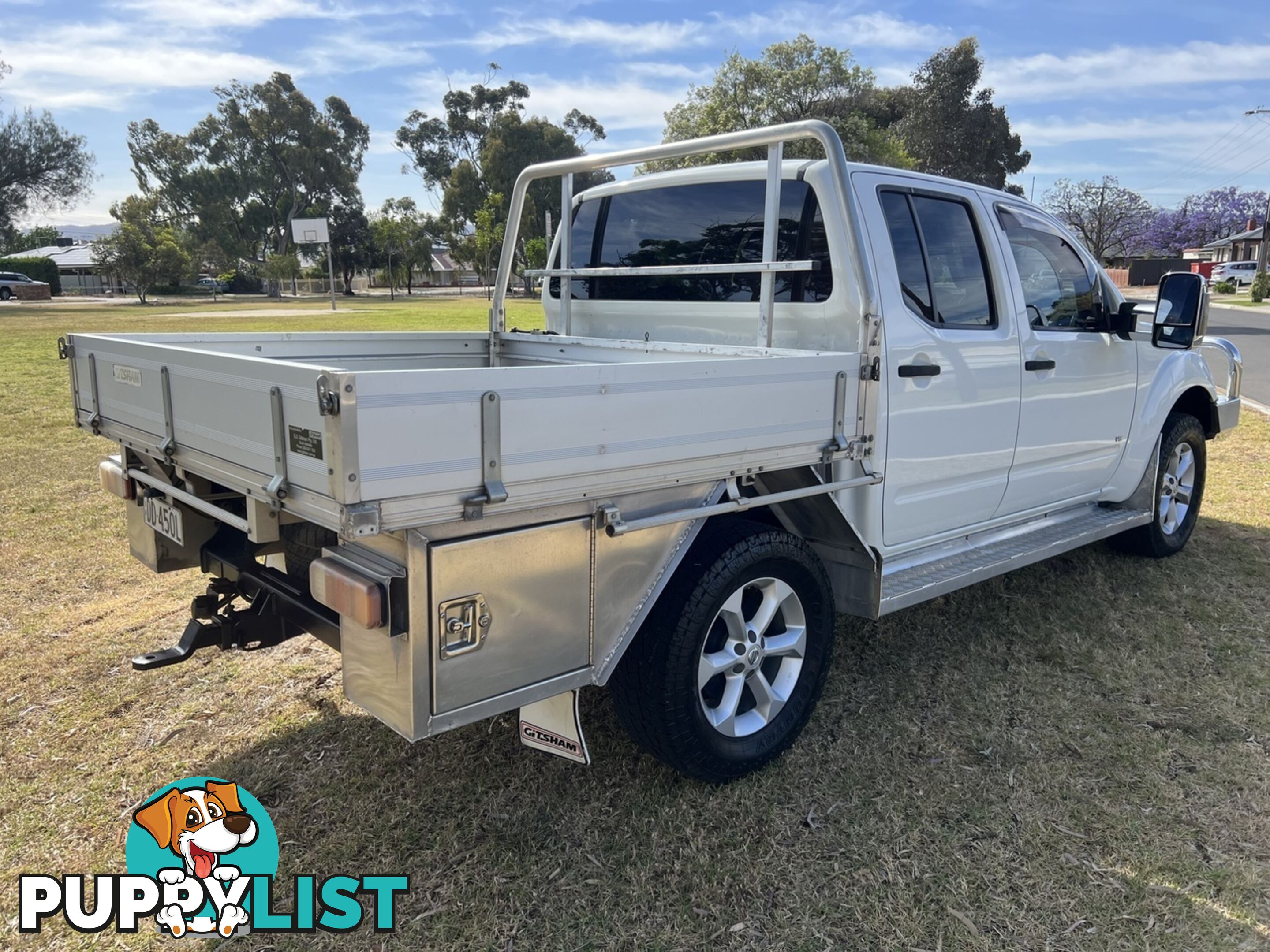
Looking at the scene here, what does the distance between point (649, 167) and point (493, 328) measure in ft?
63.3

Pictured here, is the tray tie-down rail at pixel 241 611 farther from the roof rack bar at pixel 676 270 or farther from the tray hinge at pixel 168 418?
the roof rack bar at pixel 676 270

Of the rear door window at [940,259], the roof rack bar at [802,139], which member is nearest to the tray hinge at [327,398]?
the roof rack bar at [802,139]

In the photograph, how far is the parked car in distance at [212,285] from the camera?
198 feet

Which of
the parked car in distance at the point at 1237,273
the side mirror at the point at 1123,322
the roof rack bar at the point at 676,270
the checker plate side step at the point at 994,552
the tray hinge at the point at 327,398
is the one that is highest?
the parked car in distance at the point at 1237,273

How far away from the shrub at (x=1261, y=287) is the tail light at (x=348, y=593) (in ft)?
156

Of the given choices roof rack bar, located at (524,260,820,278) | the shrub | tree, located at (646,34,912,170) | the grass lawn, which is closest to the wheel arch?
the grass lawn

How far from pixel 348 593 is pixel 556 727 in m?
0.81

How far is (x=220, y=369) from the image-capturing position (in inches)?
97.5

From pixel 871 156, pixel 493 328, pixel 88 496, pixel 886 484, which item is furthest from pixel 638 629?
pixel 871 156

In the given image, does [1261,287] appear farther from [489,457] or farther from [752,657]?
[489,457]

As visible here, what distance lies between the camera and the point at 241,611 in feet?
10.4

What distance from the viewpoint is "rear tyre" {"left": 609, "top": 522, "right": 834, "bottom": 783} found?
109 inches

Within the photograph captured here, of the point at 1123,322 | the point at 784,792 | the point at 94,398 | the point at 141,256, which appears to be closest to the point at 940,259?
the point at 1123,322

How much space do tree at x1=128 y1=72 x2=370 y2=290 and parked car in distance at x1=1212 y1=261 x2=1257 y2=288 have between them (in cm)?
6035
